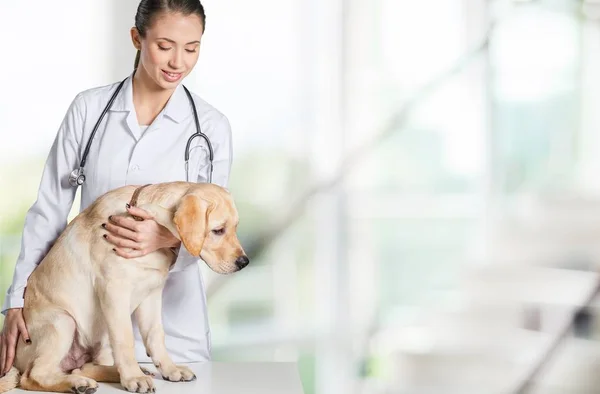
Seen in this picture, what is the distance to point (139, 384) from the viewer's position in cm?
152

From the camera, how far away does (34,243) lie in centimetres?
177

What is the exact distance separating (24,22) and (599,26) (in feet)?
8.69

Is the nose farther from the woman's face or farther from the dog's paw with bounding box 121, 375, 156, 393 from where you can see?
the dog's paw with bounding box 121, 375, 156, 393

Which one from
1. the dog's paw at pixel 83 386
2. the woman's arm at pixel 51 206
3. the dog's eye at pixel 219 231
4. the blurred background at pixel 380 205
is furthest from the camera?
the blurred background at pixel 380 205

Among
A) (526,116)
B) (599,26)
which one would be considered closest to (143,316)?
(526,116)

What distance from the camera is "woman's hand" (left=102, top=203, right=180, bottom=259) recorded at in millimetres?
1585

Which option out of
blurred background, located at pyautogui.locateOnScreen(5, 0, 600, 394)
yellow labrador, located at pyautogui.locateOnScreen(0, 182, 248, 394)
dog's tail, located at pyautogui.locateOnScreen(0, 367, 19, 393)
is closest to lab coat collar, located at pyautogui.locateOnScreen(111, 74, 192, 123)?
yellow labrador, located at pyautogui.locateOnScreen(0, 182, 248, 394)

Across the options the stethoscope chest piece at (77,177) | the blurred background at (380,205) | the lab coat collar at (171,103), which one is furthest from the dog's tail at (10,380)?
the blurred background at (380,205)

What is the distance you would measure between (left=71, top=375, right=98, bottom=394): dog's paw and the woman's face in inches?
25.2

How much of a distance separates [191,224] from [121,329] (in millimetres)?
232

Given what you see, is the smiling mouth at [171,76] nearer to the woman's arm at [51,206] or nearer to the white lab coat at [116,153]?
the white lab coat at [116,153]

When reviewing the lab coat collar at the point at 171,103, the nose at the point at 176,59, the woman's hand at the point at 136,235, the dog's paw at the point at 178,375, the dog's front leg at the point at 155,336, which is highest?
the nose at the point at 176,59

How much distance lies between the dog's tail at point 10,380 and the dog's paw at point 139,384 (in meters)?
0.22

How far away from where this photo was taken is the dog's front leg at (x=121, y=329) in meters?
1.55
